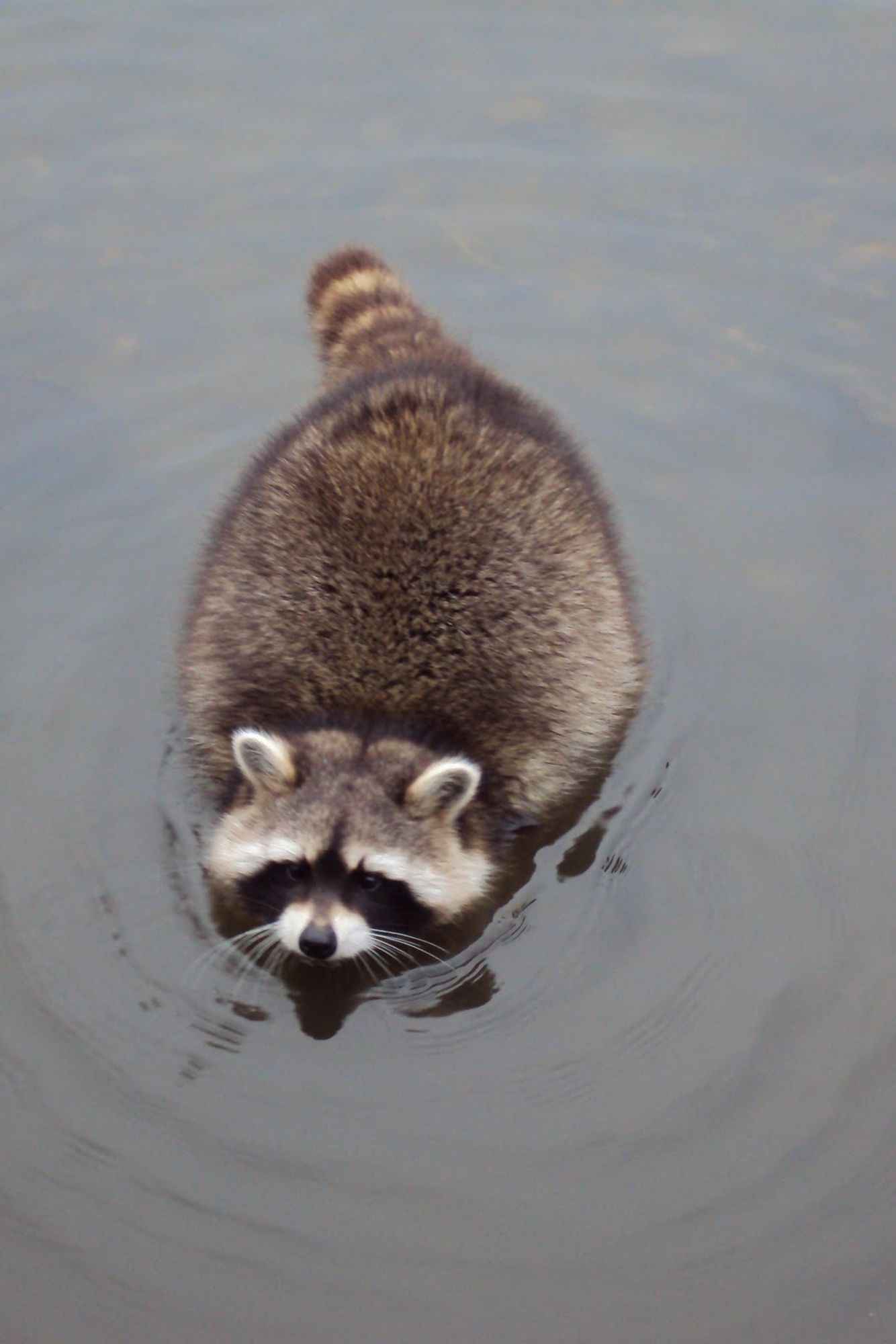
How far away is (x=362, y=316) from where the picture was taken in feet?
21.3

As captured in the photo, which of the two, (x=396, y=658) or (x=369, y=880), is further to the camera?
(x=396, y=658)

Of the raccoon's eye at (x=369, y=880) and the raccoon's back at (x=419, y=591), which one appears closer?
the raccoon's eye at (x=369, y=880)

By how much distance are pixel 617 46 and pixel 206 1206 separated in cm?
676

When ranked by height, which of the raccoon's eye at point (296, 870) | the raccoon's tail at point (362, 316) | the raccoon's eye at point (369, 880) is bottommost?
the raccoon's eye at point (296, 870)

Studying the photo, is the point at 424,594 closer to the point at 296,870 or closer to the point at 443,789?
the point at 443,789

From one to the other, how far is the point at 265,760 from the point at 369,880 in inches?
17.6

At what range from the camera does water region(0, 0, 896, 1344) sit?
4262 millimetres

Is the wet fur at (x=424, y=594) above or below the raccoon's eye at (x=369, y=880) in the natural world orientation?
above

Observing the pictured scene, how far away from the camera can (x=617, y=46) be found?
9.08 metres

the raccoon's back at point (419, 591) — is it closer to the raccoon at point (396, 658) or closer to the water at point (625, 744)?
the raccoon at point (396, 658)

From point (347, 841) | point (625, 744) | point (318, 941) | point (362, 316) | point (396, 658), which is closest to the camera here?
point (318, 941)

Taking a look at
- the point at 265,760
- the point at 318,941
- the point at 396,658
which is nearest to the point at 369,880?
the point at 318,941

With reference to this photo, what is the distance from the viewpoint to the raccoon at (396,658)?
4.93 m

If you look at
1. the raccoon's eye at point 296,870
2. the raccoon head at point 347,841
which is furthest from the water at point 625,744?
the raccoon's eye at point 296,870
